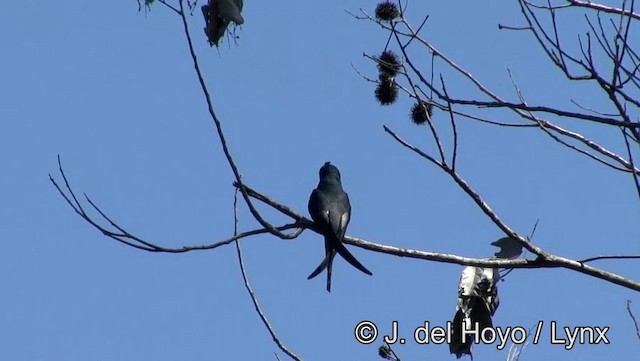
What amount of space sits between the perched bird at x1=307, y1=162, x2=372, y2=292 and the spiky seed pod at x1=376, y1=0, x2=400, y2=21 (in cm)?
97

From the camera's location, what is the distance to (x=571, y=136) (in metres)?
4.28

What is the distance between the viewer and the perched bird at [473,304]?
4.40 m


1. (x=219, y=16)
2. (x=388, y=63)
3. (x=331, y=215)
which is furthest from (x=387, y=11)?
(x=219, y=16)

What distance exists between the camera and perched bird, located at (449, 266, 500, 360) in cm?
440

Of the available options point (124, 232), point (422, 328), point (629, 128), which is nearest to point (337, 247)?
point (422, 328)

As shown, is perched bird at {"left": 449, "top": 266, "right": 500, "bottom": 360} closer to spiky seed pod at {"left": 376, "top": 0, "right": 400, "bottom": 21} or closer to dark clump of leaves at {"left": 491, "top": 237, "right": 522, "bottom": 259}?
dark clump of leaves at {"left": 491, "top": 237, "right": 522, "bottom": 259}

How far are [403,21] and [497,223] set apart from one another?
1295 mm

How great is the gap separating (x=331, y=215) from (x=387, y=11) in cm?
100

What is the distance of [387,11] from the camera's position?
5.06 metres

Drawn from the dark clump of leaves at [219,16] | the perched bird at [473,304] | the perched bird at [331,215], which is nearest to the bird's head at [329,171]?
the perched bird at [331,215]

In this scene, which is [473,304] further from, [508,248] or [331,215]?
[331,215]

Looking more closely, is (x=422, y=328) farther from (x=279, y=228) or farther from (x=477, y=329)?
(x=279, y=228)

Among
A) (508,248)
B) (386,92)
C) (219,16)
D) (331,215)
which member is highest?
(386,92)

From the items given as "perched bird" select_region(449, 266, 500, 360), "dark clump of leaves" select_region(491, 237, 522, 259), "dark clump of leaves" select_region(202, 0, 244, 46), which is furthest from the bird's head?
"dark clump of leaves" select_region(202, 0, 244, 46)
